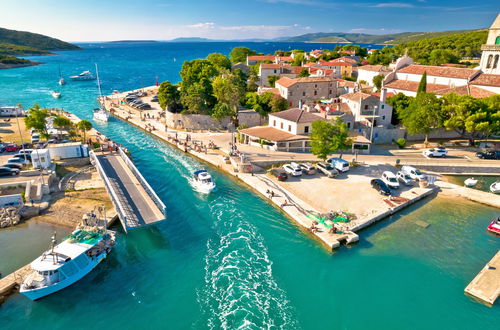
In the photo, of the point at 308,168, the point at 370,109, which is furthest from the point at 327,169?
the point at 370,109

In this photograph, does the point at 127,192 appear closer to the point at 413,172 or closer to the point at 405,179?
the point at 405,179

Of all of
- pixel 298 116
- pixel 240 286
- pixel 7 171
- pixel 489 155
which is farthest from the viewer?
pixel 298 116

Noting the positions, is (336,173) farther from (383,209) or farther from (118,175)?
(118,175)

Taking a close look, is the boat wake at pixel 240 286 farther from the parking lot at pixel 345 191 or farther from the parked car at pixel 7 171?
the parked car at pixel 7 171

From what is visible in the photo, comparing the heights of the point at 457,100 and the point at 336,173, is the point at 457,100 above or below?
above

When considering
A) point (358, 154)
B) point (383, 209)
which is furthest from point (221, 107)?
point (383, 209)

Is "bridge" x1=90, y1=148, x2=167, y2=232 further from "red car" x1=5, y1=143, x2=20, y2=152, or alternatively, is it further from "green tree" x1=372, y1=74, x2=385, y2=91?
"green tree" x1=372, y1=74, x2=385, y2=91

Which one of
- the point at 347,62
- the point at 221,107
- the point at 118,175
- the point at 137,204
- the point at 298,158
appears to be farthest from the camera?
the point at 347,62
